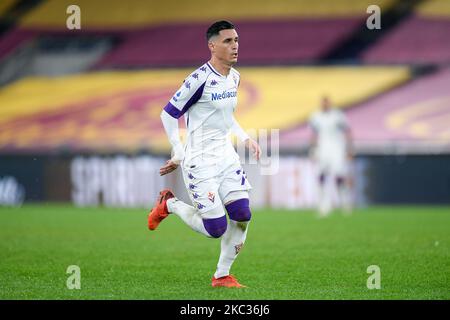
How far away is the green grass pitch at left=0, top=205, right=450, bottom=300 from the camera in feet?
28.1

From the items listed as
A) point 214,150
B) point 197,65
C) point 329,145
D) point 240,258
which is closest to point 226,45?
point 214,150

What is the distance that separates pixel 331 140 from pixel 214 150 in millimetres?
11509

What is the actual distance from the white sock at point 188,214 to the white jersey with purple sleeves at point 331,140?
1097 cm

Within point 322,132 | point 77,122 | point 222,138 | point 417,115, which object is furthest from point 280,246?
point 77,122

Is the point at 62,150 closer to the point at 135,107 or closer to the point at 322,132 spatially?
the point at 135,107

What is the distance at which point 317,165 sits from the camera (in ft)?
67.7

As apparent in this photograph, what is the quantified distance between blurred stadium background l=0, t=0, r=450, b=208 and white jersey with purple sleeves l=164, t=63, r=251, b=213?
13.7 metres

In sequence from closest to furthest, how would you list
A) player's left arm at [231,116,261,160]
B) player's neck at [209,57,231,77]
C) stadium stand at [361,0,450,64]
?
player's neck at [209,57,231,77] → player's left arm at [231,116,261,160] → stadium stand at [361,0,450,64]

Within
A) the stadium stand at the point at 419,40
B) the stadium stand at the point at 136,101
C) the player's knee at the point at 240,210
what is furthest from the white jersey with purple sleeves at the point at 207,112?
the stadium stand at the point at 419,40

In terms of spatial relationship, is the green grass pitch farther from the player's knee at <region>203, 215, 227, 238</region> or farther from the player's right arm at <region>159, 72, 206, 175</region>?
the player's right arm at <region>159, 72, 206, 175</region>

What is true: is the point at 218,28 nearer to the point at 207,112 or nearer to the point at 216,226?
the point at 207,112

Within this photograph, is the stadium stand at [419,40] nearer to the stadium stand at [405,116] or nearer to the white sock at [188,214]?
the stadium stand at [405,116]

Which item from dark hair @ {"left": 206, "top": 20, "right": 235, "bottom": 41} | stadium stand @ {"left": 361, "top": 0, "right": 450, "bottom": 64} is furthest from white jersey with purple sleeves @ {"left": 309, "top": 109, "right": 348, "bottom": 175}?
dark hair @ {"left": 206, "top": 20, "right": 235, "bottom": 41}

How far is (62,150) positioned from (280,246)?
11.8 m
